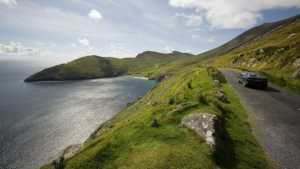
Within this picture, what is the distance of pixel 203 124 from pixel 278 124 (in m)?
8.28

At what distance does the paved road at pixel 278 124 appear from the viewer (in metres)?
11.9

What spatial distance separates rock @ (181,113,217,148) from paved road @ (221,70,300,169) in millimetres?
3907

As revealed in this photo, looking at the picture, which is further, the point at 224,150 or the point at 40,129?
the point at 40,129

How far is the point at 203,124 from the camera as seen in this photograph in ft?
46.8

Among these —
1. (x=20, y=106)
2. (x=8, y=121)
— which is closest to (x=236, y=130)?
(x=8, y=121)

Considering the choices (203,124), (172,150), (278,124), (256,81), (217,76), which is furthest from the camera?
(217,76)

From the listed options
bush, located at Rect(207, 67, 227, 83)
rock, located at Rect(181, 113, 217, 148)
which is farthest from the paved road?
bush, located at Rect(207, 67, 227, 83)

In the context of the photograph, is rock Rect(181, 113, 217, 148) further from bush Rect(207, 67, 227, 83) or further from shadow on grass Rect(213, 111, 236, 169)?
bush Rect(207, 67, 227, 83)

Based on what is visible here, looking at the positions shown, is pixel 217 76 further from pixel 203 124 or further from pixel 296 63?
pixel 203 124

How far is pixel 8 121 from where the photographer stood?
2525 inches

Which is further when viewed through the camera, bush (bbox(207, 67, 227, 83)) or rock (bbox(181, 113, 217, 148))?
bush (bbox(207, 67, 227, 83))

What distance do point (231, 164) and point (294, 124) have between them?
10.6 meters

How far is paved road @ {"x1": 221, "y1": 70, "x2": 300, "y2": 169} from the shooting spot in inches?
468

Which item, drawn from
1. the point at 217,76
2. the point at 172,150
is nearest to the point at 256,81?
the point at 217,76
